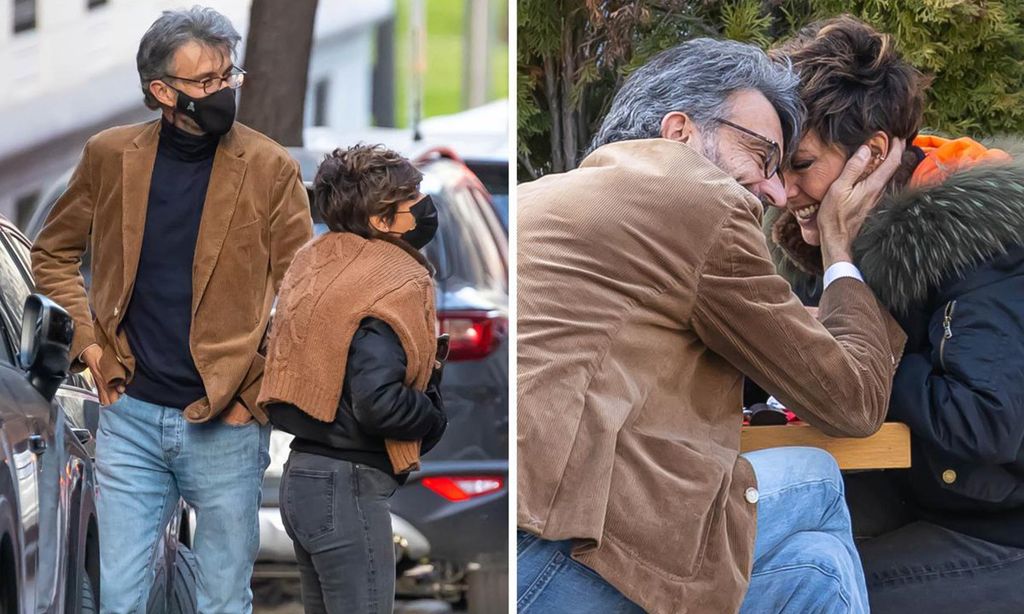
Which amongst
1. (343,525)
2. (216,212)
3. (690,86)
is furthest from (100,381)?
(690,86)

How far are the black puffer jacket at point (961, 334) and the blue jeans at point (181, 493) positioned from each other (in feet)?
3.69

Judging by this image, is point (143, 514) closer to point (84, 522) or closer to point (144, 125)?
point (84, 522)

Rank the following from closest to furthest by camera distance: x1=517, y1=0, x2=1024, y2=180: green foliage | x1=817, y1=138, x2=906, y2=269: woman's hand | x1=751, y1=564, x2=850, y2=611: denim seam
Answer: x1=751, y1=564, x2=850, y2=611: denim seam → x1=817, y1=138, x2=906, y2=269: woman's hand → x1=517, y1=0, x2=1024, y2=180: green foliage

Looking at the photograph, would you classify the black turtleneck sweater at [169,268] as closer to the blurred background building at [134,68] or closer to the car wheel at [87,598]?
the blurred background building at [134,68]

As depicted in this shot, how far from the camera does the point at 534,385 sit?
79.1 inches

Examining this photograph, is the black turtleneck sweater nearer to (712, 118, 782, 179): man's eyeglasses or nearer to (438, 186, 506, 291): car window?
(438, 186, 506, 291): car window

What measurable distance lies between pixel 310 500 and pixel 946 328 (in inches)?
43.3

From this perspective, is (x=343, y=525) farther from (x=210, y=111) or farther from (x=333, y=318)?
(x=210, y=111)

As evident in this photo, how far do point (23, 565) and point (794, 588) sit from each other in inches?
45.1

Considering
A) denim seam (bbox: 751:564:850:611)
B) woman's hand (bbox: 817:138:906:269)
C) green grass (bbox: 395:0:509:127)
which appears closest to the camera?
denim seam (bbox: 751:564:850:611)

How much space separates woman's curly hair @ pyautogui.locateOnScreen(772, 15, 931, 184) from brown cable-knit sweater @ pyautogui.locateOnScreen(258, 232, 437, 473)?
31.8 inches

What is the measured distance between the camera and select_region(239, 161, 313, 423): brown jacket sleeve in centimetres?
238

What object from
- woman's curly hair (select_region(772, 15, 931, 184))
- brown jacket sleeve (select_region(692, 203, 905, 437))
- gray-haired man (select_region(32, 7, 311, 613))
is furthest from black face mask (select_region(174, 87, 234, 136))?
woman's curly hair (select_region(772, 15, 931, 184))

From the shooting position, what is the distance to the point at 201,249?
2.32 meters
